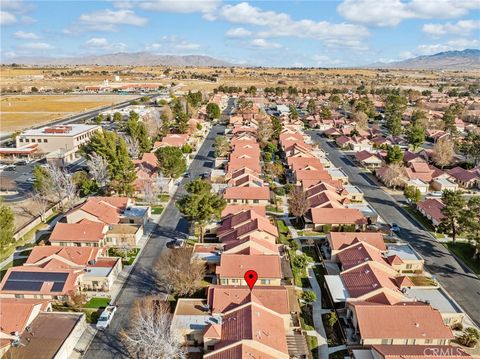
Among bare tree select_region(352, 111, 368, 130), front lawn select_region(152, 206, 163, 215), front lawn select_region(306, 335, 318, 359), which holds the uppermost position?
bare tree select_region(352, 111, 368, 130)

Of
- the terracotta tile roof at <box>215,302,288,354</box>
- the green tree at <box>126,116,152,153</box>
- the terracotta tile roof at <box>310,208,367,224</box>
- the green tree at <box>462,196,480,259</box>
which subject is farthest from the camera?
the green tree at <box>126,116,152,153</box>

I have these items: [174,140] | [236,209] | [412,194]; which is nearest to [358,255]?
[236,209]

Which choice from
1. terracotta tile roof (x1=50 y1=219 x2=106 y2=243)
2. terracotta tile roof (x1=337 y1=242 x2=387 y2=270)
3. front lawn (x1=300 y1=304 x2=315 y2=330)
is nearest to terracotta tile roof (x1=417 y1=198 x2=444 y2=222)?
terracotta tile roof (x1=337 y1=242 x2=387 y2=270)

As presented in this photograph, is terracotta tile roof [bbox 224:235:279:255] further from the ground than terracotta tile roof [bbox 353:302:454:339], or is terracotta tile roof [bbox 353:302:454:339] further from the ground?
terracotta tile roof [bbox 224:235:279:255]

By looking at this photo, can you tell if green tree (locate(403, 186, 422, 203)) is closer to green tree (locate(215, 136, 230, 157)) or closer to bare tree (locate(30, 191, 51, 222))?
green tree (locate(215, 136, 230, 157))

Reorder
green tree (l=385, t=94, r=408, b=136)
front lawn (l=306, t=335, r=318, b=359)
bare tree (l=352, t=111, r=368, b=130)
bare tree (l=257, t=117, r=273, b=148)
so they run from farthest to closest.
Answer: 1. bare tree (l=352, t=111, r=368, b=130)
2. green tree (l=385, t=94, r=408, b=136)
3. bare tree (l=257, t=117, r=273, b=148)
4. front lawn (l=306, t=335, r=318, b=359)

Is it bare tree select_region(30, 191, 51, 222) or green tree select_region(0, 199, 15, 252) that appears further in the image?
bare tree select_region(30, 191, 51, 222)

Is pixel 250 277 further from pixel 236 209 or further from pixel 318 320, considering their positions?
pixel 236 209
